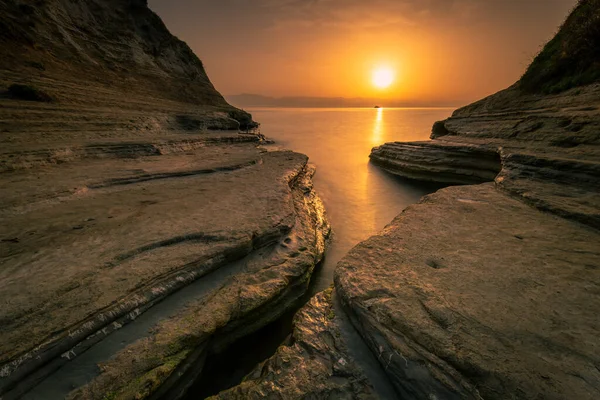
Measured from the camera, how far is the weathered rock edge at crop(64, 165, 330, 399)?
3152 mm

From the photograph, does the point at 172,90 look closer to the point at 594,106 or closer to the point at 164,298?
the point at 164,298

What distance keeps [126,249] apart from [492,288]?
6.05 metres

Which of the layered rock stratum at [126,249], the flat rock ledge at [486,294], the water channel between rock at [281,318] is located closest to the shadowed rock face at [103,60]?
the layered rock stratum at [126,249]

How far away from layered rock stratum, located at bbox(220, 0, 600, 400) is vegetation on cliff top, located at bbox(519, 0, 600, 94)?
16.0ft

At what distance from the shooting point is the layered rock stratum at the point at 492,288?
111 inches

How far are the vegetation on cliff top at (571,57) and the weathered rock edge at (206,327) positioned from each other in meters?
15.6

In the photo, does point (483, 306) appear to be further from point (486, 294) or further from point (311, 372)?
point (311, 372)

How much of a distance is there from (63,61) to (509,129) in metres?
28.3

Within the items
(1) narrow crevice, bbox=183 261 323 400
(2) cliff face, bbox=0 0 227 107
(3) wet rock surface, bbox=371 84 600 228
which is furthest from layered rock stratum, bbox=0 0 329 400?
(3) wet rock surface, bbox=371 84 600 228

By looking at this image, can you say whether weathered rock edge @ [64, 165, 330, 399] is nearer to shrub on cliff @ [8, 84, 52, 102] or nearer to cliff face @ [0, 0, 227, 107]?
shrub on cliff @ [8, 84, 52, 102]

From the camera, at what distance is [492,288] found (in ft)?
12.8

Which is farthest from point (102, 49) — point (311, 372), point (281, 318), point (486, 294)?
point (486, 294)

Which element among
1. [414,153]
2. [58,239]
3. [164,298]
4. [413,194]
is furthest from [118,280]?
[414,153]

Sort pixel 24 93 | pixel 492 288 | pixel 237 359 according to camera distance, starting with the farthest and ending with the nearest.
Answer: pixel 24 93 → pixel 237 359 → pixel 492 288
